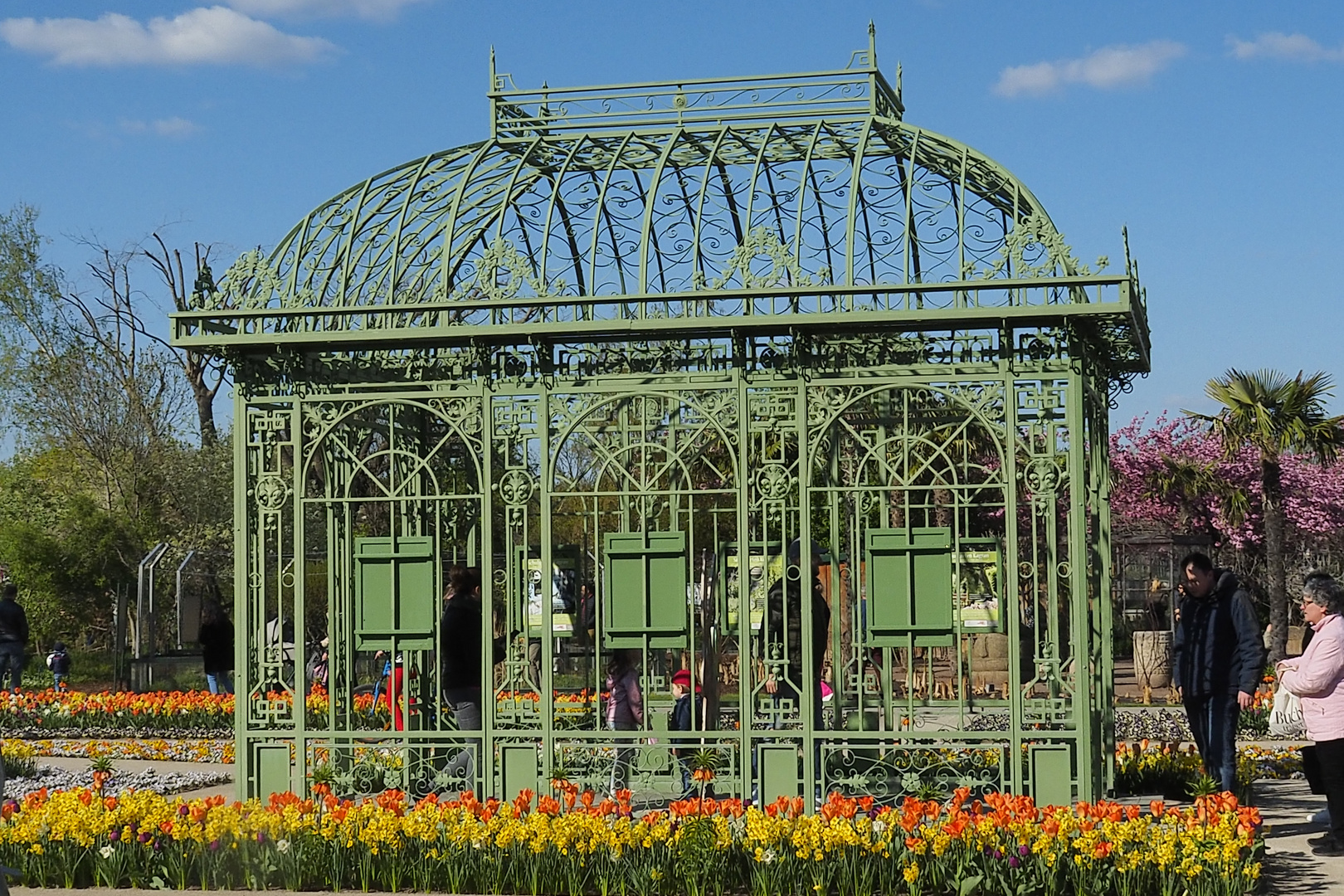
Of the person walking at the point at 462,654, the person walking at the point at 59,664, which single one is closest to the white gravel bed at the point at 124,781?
the person walking at the point at 462,654

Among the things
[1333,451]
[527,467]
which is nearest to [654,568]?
[527,467]

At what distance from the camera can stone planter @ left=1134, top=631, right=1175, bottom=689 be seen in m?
21.0

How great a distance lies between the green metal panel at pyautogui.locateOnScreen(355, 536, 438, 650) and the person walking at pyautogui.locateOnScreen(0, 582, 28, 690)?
34.9 ft

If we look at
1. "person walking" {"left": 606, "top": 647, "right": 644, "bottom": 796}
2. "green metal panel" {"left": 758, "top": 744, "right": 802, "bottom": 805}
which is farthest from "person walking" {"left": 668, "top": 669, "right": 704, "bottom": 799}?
"green metal panel" {"left": 758, "top": 744, "right": 802, "bottom": 805}

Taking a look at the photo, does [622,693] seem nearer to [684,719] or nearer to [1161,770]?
[684,719]

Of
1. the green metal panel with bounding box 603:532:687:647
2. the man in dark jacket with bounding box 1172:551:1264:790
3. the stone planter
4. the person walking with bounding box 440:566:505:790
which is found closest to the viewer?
the green metal panel with bounding box 603:532:687:647

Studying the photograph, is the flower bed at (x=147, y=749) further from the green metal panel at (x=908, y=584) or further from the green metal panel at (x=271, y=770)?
the green metal panel at (x=908, y=584)

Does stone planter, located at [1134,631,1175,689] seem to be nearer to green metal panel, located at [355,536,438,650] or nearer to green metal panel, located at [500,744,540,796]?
green metal panel, located at [500,744,540,796]

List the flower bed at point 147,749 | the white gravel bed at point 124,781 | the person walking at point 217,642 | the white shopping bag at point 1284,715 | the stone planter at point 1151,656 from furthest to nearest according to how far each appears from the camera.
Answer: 1. the stone planter at point 1151,656
2. the person walking at point 217,642
3. the white shopping bag at point 1284,715
4. the flower bed at point 147,749
5. the white gravel bed at point 124,781

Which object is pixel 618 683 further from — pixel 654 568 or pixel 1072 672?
pixel 1072 672

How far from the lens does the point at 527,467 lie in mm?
10195

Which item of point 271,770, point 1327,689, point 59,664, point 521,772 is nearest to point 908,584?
point 1327,689

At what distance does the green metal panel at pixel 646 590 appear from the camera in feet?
32.3

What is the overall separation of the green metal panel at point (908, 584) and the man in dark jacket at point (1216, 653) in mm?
1791
